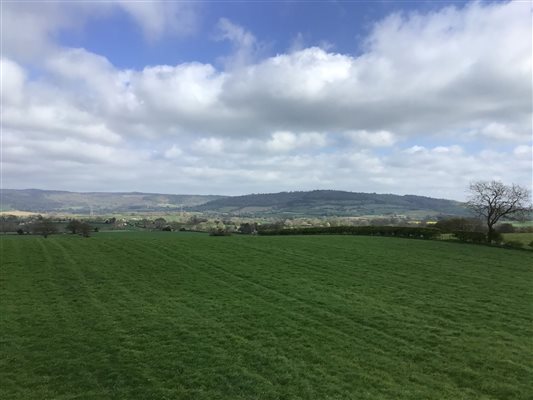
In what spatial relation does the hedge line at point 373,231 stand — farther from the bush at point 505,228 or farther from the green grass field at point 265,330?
the green grass field at point 265,330

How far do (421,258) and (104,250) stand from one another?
101 ft

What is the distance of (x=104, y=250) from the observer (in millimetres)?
41656

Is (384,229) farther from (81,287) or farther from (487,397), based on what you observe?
(487,397)

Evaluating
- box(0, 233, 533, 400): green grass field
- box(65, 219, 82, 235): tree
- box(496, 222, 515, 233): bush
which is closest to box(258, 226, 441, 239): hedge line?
box(496, 222, 515, 233): bush

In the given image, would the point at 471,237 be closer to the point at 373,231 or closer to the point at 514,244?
the point at 514,244

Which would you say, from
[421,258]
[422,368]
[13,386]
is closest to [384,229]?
[421,258]

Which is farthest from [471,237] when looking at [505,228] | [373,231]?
[505,228]

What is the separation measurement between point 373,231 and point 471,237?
1358 cm

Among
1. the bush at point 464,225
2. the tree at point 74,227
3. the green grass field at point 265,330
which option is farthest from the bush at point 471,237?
the tree at point 74,227

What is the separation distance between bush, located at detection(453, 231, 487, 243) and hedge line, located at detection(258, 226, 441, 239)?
2.90 metres

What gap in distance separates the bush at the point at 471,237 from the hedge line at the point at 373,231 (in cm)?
290

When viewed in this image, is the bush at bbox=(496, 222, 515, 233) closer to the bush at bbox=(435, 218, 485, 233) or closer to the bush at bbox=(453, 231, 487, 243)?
the bush at bbox=(435, 218, 485, 233)

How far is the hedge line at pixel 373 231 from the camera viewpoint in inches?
2185

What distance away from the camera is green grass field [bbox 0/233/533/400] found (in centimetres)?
1159
